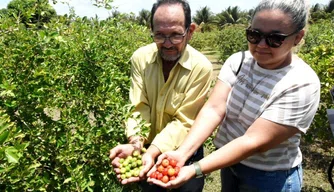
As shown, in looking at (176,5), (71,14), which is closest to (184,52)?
(176,5)

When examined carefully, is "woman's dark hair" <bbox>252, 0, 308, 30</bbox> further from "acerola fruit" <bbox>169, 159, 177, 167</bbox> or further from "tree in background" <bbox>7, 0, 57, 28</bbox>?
"tree in background" <bbox>7, 0, 57, 28</bbox>

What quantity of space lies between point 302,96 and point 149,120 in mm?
1073

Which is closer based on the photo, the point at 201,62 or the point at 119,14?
the point at 201,62

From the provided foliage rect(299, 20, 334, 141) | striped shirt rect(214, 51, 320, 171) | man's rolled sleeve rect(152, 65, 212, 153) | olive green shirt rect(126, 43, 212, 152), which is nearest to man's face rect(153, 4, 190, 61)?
olive green shirt rect(126, 43, 212, 152)

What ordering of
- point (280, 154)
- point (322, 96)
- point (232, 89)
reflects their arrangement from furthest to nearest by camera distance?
point (322, 96)
point (232, 89)
point (280, 154)

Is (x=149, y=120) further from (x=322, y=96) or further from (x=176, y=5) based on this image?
(x=322, y=96)

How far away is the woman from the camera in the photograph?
167cm

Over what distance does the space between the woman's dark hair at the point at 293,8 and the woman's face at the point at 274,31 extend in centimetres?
2

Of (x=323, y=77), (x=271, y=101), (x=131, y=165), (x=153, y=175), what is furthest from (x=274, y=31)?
(x=323, y=77)

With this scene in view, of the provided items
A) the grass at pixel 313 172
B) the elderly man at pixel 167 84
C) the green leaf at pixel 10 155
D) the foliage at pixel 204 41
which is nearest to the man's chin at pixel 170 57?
the elderly man at pixel 167 84

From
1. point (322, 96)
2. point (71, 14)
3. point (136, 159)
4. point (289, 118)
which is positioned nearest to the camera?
point (289, 118)

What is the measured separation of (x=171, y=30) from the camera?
2.16 metres

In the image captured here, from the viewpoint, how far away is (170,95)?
2314mm

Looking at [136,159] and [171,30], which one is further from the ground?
[171,30]
